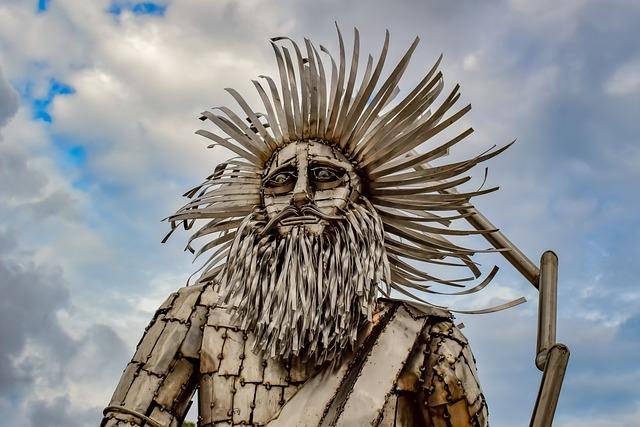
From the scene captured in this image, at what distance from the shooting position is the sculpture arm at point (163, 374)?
4074mm

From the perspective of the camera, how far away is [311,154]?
14.4 feet

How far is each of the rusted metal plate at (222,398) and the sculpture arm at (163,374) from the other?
23 cm

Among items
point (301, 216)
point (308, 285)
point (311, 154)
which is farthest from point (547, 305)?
point (311, 154)

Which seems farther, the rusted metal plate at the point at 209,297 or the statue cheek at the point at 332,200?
the rusted metal plate at the point at 209,297

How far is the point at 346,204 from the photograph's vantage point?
14.1 ft

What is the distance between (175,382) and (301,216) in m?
1.02

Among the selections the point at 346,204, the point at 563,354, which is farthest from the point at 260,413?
the point at 563,354

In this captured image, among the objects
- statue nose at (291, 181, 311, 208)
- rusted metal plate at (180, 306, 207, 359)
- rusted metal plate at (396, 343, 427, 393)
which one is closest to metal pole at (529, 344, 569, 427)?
rusted metal plate at (396, 343, 427, 393)

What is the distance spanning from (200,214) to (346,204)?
87 cm

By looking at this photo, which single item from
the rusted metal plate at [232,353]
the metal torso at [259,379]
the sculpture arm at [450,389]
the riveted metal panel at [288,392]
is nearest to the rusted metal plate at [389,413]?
the metal torso at [259,379]

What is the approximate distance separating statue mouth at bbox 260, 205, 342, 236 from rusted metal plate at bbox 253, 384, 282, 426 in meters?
0.77

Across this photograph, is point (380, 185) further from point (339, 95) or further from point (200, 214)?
point (200, 214)

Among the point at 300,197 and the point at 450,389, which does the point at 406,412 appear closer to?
the point at 450,389

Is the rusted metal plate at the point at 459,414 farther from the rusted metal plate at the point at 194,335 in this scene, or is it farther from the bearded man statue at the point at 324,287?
the rusted metal plate at the point at 194,335
